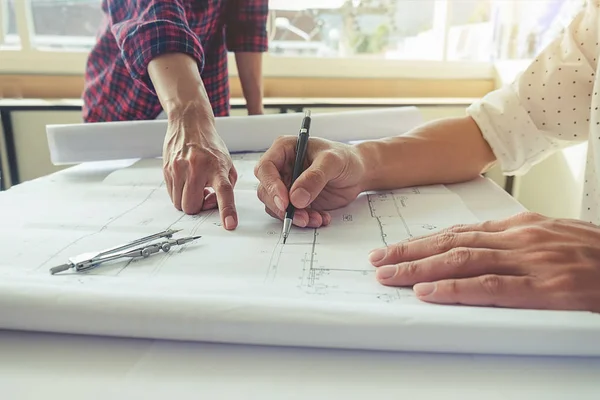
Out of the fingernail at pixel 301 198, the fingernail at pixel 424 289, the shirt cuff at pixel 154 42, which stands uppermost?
the shirt cuff at pixel 154 42

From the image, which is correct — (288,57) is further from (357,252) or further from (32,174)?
(357,252)

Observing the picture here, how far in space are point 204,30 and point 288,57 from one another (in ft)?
3.43

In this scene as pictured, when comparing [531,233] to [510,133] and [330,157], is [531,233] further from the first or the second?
[510,133]

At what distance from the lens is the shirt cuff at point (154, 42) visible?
0.83 meters

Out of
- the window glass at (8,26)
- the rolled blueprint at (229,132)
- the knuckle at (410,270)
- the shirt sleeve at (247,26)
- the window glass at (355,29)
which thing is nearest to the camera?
the knuckle at (410,270)

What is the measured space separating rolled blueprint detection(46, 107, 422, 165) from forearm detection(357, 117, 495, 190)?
240 millimetres

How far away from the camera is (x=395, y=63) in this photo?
219 cm

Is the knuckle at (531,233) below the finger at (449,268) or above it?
above

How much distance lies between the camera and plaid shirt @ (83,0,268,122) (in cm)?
84

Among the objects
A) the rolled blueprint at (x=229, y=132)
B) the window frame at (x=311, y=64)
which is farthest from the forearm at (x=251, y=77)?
the window frame at (x=311, y=64)

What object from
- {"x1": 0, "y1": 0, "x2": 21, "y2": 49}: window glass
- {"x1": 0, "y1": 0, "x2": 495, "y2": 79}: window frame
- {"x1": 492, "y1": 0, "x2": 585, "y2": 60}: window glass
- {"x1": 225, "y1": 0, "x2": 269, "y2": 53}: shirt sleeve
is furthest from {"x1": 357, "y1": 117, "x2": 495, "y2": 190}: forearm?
{"x1": 0, "y1": 0, "x2": 21, "y2": 49}: window glass

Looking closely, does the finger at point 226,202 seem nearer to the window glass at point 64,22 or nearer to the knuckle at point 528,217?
the knuckle at point 528,217

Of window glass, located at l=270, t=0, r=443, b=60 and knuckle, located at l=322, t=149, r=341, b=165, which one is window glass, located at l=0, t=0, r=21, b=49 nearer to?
window glass, located at l=270, t=0, r=443, b=60

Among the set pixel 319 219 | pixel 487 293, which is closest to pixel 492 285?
pixel 487 293
